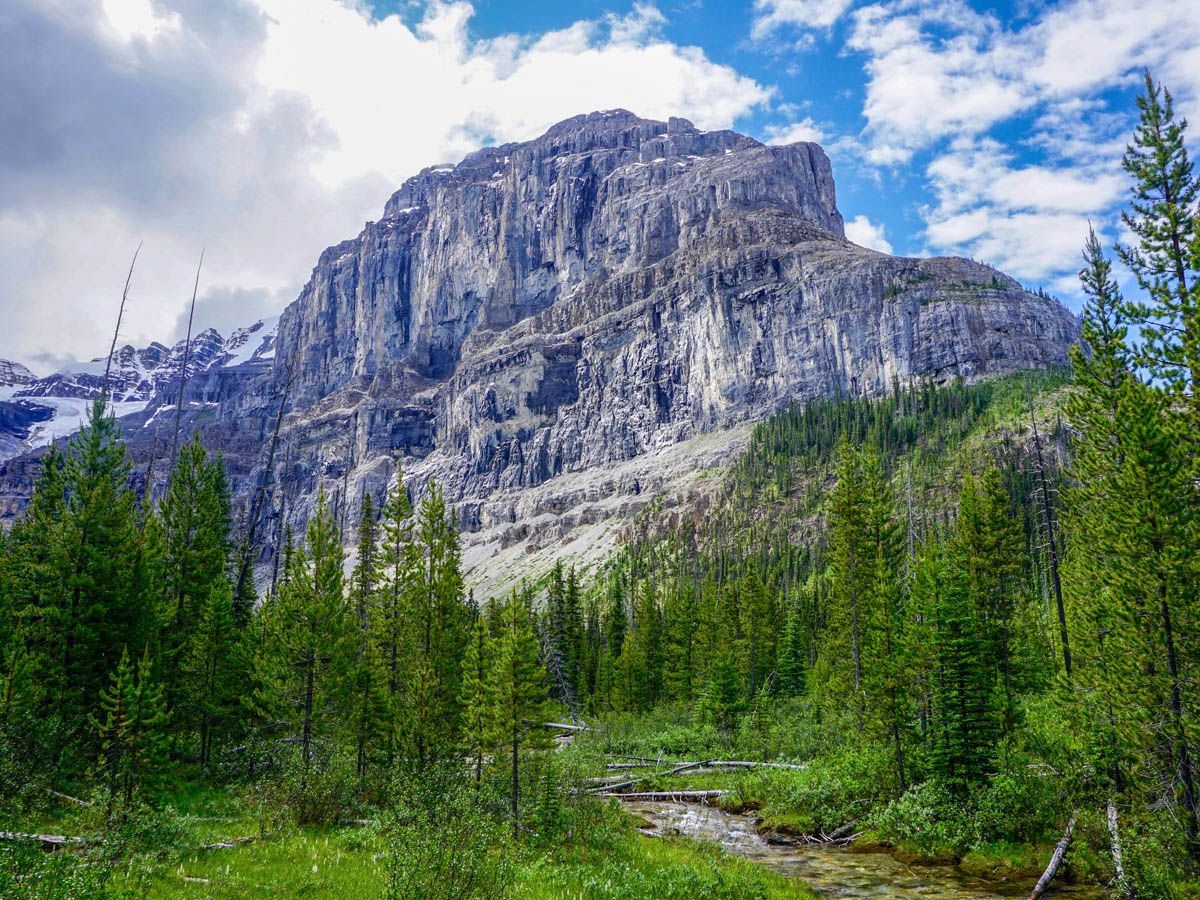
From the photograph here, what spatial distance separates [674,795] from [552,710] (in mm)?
12637

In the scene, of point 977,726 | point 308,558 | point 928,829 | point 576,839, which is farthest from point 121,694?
point 977,726

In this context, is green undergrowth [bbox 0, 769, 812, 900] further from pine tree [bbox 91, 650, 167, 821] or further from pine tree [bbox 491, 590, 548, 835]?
pine tree [bbox 491, 590, 548, 835]

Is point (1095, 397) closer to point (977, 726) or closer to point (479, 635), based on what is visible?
point (977, 726)

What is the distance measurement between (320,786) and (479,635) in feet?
26.4

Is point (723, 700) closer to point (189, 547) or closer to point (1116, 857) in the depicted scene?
point (1116, 857)

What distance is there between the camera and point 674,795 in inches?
1309

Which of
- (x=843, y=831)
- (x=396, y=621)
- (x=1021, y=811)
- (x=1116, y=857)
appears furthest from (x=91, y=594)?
(x=1116, y=857)

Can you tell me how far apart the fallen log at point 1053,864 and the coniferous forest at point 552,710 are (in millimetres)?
131

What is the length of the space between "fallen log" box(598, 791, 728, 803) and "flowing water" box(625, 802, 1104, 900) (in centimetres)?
574

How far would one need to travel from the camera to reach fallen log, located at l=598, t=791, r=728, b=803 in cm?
3225

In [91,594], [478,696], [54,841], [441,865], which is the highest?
[91,594]

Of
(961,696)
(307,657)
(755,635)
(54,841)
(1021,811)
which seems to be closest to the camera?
(54,841)

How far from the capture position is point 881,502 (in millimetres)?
37156

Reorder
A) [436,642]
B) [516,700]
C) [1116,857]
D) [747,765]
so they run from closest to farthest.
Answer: [1116,857]
[516,700]
[436,642]
[747,765]
